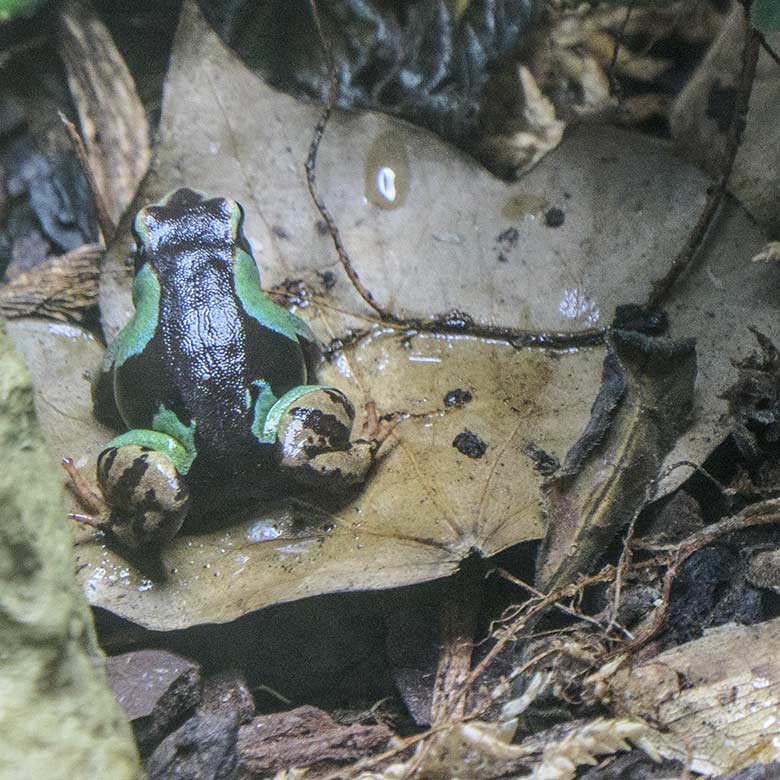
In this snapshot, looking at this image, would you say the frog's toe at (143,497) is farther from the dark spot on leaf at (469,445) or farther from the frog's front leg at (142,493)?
the dark spot on leaf at (469,445)

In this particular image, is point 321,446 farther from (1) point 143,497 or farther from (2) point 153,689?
(2) point 153,689

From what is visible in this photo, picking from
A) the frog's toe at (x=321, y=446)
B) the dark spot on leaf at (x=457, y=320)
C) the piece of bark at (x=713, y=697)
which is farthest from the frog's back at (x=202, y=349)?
the piece of bark at (x=713, y=697)

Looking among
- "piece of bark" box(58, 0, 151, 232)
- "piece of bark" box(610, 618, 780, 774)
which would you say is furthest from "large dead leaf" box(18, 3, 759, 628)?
"piece of bark" box(610, 618, 780, 774)

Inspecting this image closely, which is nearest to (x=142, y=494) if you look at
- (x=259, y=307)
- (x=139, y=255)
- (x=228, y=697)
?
(x=228, y=697)

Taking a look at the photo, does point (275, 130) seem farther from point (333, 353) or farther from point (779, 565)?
point (779, 565)

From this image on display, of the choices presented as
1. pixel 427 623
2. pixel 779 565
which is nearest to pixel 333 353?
pixel 427 623
